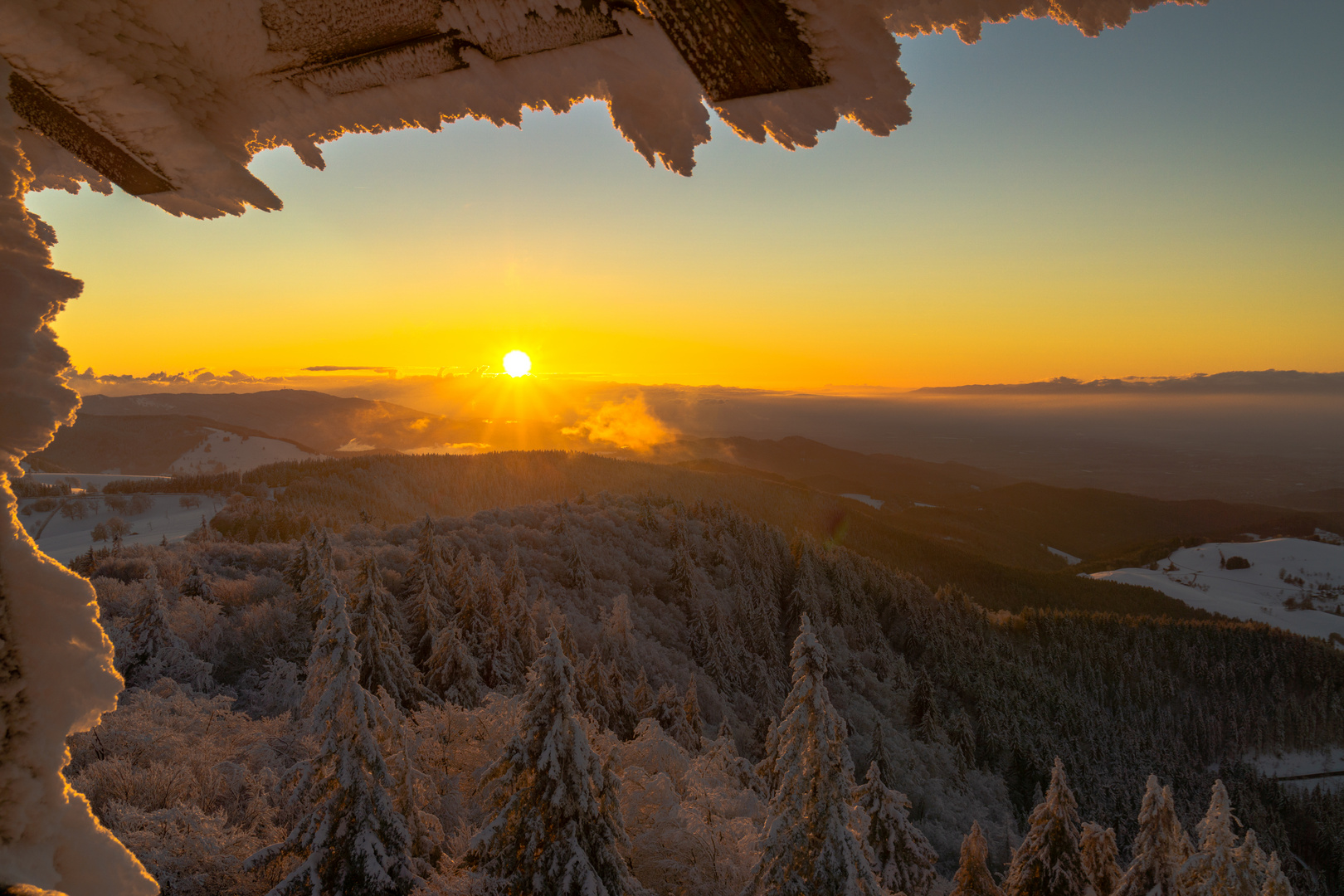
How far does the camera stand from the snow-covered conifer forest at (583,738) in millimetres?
9133

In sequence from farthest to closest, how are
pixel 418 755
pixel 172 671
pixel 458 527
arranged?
pixel 458 527 < pixel 172 671 < pixel 418 755

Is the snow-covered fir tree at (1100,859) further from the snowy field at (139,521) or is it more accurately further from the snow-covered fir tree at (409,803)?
the snowy field at (139,521)

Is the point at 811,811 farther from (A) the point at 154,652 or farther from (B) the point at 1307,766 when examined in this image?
(B) the point at 1307,766

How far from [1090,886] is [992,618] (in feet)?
243

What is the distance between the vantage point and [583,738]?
991 centimetres

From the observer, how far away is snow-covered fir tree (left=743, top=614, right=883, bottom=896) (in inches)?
367

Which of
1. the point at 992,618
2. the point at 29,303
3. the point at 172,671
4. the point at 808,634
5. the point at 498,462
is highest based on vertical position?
the point at 29,303

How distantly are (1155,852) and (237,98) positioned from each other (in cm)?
2483

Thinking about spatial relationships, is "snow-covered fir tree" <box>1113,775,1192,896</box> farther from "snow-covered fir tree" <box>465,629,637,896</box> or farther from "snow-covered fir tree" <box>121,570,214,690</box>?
"snow-covered fir tree" <box>121,570,214,690</box>

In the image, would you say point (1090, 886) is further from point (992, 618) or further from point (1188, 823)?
point (992, 618)

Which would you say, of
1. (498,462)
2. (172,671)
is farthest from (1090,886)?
(498,462)

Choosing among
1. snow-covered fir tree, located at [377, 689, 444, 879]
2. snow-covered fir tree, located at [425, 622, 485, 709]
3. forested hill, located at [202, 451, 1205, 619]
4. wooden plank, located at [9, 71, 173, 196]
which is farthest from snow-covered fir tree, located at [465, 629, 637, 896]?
forested hill, located at [202, 451, 1205, 619]

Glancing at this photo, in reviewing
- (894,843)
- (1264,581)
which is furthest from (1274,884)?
(1264,581)

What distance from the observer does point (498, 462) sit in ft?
419
